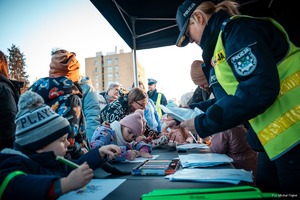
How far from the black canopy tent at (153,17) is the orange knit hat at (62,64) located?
4.48 feet

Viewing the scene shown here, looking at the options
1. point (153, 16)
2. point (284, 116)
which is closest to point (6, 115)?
point (284, 116)

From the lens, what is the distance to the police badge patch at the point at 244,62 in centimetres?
84

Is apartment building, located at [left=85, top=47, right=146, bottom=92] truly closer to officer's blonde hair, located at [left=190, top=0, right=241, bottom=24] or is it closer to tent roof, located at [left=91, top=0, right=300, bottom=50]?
tent roof, located at [left=91, top=0, right=300, bottom=50]

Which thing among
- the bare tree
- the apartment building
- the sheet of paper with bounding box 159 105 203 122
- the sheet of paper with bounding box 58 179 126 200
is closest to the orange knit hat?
the sheet of paper with bounding box 159 105 203 122

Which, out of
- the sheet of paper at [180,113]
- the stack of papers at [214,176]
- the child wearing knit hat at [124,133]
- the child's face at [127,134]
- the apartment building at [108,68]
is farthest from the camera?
the apartment building at [108,68]

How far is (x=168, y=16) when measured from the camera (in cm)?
411

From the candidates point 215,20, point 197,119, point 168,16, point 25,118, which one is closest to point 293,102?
point 197,119

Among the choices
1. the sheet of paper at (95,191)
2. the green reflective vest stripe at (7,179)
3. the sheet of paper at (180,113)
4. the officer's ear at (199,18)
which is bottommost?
the sheet of paper at (95,191)

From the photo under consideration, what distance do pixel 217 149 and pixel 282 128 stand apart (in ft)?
3.09

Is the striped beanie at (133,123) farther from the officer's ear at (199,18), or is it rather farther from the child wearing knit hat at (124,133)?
the officer's ear at (199,18)

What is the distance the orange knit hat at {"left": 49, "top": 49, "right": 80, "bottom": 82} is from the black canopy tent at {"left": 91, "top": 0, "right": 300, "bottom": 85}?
1367 millimetres

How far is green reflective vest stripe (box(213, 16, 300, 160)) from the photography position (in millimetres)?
832

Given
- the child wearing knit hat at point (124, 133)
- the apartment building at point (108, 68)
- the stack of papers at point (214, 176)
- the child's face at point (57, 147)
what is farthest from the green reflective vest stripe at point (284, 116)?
the apartment building at point (108, 68)

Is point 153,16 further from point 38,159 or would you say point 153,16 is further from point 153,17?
point 38,159
